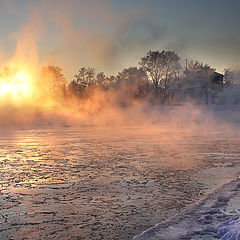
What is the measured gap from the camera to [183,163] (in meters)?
6.98

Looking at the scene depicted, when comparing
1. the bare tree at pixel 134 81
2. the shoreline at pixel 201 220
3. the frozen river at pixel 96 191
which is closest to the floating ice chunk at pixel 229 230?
the shoreline at pixel 201 220

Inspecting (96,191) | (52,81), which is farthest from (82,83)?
(96,191)

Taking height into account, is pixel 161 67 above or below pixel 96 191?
above

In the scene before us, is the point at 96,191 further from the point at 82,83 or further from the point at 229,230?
the point at 82,83

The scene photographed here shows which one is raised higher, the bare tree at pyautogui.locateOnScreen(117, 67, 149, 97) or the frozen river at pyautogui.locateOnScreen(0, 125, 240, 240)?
the bare tree at pyautogui.locateOnScreen(117, 67, 149, 97)

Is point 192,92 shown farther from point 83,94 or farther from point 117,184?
point 117,184

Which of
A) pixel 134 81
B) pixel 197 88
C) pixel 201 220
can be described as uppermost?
pixel 134 81

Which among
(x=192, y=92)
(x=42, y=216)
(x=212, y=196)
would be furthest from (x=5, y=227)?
(x=192, y=92)

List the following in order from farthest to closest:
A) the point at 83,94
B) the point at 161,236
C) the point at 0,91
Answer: the point at 83,94 → the point at 0,91 → the point at 161,236

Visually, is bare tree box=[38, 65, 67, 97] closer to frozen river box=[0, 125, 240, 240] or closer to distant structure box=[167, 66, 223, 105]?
distant structure box=[167, 66, 223, 105]

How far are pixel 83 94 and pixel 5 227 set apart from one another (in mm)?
40999

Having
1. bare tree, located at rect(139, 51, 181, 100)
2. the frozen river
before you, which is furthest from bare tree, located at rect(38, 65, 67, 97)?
the frozen river

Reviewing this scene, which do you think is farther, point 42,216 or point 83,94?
point 83,94

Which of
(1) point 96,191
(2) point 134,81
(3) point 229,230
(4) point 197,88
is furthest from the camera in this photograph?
(2) point 134,81
